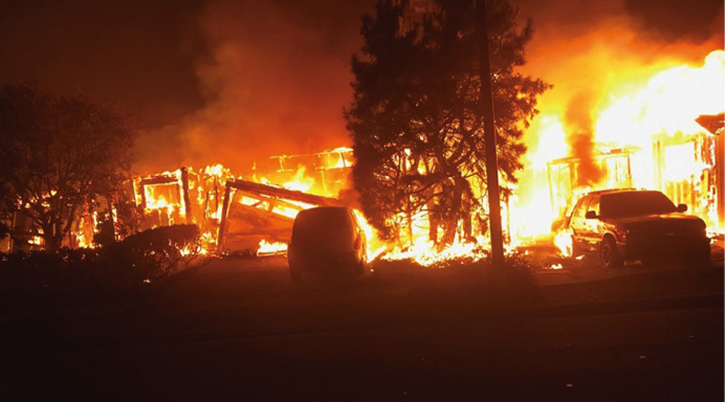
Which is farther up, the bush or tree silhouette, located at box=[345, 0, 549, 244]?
tree silhouette, located at box=[345, 0, 549, 244]

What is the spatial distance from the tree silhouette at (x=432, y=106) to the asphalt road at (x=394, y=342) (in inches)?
148

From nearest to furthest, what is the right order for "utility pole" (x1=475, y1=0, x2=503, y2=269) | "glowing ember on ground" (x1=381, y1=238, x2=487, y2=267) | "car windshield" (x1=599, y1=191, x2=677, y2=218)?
"utility pole" (x1=475, y1=0, x2=503, y2=269), "car windshield" (x1=599, y1=191, x2=677, y2=218), "glowing ember on ground" (x1=381, y1=238, x2=487, y2=267)

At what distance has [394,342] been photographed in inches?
278

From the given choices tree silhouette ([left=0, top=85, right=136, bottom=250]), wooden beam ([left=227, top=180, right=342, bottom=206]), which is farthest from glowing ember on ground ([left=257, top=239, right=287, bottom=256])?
tree silhouette ([left=0, top=85, right=136, bottom=250])

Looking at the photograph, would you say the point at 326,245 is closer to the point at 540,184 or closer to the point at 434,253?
the point at 434,253

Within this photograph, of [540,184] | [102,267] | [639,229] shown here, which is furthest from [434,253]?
[540,184]

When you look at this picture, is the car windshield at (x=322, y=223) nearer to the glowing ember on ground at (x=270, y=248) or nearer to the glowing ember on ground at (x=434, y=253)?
the glowing ember on ground at (x=434, y=253)

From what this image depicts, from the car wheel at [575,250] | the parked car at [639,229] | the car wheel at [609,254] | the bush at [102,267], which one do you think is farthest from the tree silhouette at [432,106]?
the bush at [102,267]

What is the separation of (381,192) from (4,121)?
34.5 feet

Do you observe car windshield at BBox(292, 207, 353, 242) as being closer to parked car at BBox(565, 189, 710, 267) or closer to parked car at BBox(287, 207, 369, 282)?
parked car at BBox(287, 207, 369, 282)

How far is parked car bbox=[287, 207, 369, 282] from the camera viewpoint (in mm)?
11750

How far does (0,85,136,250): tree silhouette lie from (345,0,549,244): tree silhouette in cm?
736

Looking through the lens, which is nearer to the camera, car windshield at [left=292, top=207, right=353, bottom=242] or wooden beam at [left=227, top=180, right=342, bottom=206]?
car windshield at [left=292, top=207, right=353, bottom=242]

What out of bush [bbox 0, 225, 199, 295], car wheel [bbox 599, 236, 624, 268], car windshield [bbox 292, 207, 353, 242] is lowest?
car wheel [bbox 599, 236, 624, 268]
